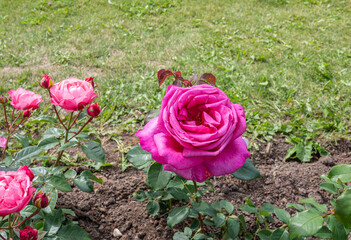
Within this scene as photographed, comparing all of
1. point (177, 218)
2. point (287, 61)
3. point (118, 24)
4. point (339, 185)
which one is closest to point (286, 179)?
point (339, 185)

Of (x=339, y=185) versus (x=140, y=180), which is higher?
(x=339, y=185)

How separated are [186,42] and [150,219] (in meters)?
2.87

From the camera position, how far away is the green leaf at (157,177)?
1.11m

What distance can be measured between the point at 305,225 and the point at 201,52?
121 inches

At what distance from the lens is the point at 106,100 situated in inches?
115

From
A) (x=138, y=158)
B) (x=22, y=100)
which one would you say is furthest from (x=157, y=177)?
(x=22, y=100)

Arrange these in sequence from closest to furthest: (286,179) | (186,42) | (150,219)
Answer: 1. (150,219)
2. (286,179)
3. (186,42)

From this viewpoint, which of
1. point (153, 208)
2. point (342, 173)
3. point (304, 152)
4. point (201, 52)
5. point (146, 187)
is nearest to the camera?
point (342, 173)

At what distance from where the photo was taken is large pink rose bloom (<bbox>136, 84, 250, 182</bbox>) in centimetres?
84

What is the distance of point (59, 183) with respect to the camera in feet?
3.90

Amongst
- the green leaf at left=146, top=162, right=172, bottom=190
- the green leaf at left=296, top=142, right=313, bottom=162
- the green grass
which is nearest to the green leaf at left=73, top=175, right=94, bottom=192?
the green leaf at left=146, top=162, right=172, bottom=190

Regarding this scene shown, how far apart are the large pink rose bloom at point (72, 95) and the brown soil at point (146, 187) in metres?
0.74

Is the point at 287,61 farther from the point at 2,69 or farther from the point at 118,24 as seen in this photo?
the point at 2,69

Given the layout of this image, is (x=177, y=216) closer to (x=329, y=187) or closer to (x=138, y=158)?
(x=138, y=158)
